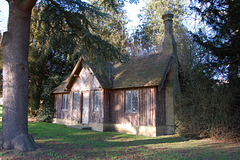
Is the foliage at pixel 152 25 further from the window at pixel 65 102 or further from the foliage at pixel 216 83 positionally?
the foliage at pixel 216 83

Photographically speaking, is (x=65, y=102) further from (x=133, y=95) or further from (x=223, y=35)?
(x=223, y=35)

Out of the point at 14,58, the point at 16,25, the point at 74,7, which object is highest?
the point at 74,7

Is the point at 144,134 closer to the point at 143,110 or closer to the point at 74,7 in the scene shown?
the point at 143,110

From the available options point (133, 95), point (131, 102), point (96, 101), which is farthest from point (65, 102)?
point (133, 95)

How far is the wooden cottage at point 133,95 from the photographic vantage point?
13.9m

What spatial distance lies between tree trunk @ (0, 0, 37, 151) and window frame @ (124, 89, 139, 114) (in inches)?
302

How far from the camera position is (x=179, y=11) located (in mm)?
30250

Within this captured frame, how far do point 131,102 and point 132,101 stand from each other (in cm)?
12

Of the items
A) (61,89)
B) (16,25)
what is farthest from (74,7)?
(61,89)

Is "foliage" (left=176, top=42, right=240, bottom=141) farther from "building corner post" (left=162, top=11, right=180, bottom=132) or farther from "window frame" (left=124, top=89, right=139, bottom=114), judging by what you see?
"window frame" (left=124, top=89, right=139, bottom=114)

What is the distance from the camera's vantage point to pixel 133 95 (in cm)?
1493

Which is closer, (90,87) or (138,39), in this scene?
(90,87)

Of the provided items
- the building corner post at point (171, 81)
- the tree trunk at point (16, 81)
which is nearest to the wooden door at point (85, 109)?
the building corner post at point (171, 81)

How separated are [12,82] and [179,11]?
1077 inches
